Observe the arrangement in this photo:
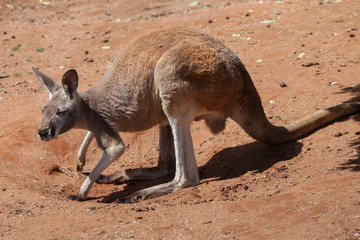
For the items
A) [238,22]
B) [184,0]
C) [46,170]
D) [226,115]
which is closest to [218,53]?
[226,115]

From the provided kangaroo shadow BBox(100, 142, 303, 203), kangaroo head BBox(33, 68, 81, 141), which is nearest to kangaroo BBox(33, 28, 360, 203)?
kangaroo head BBox(33, 68, 81, 141)

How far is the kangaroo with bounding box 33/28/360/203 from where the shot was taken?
17.1ft

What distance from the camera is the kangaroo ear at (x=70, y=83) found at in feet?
17.3

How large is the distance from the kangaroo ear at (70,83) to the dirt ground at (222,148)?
44.6 inches

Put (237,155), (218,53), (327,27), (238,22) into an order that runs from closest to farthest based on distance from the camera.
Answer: (218,53), (237,155), (327,27), (238,22)

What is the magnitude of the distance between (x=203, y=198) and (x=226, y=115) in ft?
3.42

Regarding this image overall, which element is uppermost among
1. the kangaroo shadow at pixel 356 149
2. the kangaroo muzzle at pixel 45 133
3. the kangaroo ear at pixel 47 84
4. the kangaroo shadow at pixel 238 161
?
the kangaroo ear at pixel 47 84

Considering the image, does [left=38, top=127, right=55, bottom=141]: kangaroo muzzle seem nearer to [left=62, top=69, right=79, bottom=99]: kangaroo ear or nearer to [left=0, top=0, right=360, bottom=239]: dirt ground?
[left=62, top=69, right=79, bottom=99]: kangaroo ear

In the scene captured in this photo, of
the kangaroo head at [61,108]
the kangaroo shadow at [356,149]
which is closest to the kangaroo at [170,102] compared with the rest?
the kangaroo head at [61,108]

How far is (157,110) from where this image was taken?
18.5 ft

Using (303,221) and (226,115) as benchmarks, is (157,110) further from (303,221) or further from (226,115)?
(303,221)

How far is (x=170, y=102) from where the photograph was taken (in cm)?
523

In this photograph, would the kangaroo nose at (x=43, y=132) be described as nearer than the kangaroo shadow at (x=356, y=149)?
No

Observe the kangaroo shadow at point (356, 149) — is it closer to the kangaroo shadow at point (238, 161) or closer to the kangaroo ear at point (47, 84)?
the kangaroo shadow at point (238, 161)
